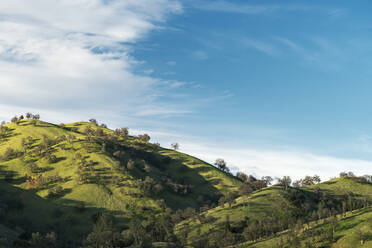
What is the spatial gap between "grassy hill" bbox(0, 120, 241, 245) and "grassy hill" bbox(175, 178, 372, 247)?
3170 cm

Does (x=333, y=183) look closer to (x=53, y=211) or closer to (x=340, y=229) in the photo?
(x=340, y=229)

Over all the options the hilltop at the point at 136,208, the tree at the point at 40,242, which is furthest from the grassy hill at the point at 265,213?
the tree at the point at 40,242

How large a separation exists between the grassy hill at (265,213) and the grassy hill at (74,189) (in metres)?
31.7

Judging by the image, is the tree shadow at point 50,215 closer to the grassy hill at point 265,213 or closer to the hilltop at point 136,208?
the hilltop at point 136,208

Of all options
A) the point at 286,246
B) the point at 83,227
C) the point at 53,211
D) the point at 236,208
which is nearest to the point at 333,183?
the point at 236,208

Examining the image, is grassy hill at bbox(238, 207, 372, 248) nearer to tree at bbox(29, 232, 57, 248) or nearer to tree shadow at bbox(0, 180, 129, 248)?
tree at bbox(29, 232, 57, 248)

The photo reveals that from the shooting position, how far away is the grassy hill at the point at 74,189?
392 feet

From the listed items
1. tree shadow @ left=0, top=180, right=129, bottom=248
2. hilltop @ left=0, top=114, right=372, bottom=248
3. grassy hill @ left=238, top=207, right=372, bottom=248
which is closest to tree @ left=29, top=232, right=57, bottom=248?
hilltop @ left=0, top=114, right=372, bottom=248

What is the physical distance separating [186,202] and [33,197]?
8085cm

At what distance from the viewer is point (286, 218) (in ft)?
334

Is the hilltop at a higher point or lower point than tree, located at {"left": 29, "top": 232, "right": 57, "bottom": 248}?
higher

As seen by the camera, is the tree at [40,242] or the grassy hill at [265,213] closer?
the tree at [40,242]

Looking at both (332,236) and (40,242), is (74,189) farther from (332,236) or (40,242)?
(332,236)

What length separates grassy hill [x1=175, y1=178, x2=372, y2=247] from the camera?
94.4m
